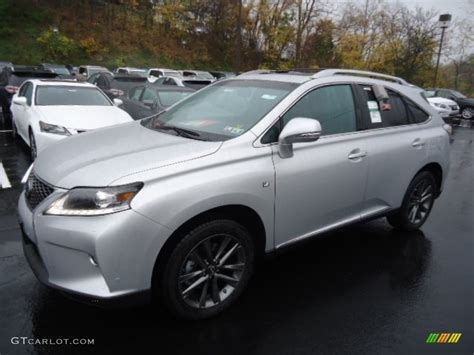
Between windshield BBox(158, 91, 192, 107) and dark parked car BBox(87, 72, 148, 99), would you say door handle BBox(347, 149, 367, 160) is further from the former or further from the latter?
dark parked car BBox(87, 72, 148, 99)

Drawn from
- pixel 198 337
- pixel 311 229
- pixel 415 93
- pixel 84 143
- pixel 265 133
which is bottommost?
pixel 198 337

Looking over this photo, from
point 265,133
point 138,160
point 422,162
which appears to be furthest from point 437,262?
point 138,160

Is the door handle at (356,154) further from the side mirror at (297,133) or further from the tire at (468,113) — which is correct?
the tire at (468,113)

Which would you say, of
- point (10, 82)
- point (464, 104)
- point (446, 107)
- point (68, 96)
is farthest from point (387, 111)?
point (464, 104)

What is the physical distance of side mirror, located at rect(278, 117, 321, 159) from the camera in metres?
2.93

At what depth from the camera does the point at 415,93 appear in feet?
14.9

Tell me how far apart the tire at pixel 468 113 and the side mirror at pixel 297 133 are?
21.4 m

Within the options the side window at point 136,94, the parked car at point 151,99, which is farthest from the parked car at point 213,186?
the side window at point 136,94

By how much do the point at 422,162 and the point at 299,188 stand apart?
77.6 inches

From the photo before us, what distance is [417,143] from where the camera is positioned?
427 cm

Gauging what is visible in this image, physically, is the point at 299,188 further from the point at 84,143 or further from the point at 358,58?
the point at 358,58

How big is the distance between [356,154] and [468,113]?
20.8 m

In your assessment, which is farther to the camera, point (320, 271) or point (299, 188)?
point (320, 271)

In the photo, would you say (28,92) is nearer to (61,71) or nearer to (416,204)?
(416,204)
